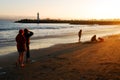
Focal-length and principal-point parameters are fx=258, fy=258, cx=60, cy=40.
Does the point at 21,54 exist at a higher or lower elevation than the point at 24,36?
lower

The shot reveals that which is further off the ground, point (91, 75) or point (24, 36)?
point (24, 36)

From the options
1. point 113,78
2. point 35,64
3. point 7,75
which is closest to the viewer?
point 113,78

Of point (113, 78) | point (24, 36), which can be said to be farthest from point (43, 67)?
point (113, 78)

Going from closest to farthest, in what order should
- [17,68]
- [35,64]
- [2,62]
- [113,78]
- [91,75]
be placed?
[113,78], [91,75], [17,68], [35,64], [2,62]

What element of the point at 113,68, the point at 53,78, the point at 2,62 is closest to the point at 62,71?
the point at 53,78

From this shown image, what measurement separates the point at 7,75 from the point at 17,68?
1.23m

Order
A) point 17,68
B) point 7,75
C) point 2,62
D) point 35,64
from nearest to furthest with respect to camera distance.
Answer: point 7,75 → point 17,68 → point 35,64 → point 2,62

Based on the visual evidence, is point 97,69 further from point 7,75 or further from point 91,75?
point 7,75

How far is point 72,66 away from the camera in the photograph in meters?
11.4

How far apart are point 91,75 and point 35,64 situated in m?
3.65

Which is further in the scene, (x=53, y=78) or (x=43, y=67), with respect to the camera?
(x=43, y=67)

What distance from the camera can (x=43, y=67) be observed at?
11.5m

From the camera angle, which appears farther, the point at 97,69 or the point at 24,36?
Result: the point at 24,36

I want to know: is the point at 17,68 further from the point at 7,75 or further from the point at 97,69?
the point at 97,69
